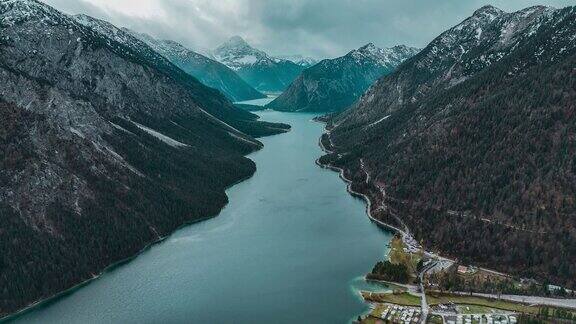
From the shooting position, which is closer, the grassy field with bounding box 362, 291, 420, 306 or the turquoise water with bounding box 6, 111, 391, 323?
the turquoise water with bounding box 6, 111, 391, 323

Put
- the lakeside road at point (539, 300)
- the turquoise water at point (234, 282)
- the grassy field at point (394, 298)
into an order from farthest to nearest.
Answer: the grassy field at point (394, 298) → the turquoise water at point (234, 282) → the lakeside road at point (539, 300)

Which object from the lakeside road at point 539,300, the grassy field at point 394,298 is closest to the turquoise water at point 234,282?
the grassy field at point 394,298

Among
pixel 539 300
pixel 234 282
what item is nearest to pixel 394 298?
pixel 539 300

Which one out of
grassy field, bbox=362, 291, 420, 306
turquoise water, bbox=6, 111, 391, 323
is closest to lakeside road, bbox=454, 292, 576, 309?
grassy field, bbox=362, 291, 420, 306

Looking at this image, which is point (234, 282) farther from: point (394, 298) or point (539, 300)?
point (539, 300)

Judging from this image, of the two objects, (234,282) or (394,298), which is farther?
(234,282)

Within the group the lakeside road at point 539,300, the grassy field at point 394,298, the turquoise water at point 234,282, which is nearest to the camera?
the lakeside road at point 539,300

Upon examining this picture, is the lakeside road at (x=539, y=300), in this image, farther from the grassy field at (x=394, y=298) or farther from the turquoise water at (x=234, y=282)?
the turquoise water at (x=234, y=282)

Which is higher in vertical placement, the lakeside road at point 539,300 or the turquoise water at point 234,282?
the lakeside road at point 539,300

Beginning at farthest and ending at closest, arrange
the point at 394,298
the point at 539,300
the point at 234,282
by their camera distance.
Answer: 1. the point at 234,282
2. the point at 394,298
3. the point at 539,300

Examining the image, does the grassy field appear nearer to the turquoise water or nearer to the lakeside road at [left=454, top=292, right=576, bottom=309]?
the turquoise water
